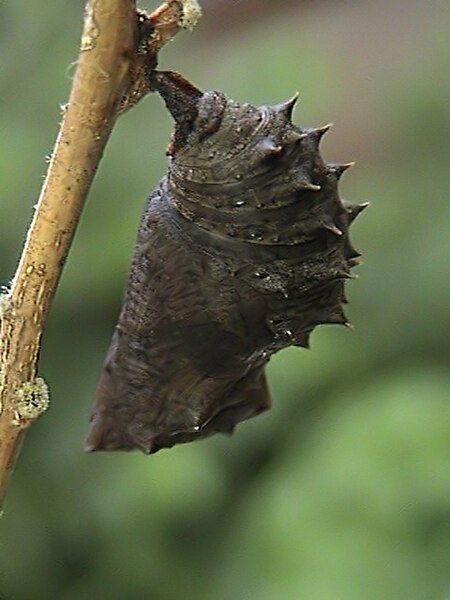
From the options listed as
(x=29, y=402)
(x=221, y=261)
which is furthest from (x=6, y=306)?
(x=221, y=261)

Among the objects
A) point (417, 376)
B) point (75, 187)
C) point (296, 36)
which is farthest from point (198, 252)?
point (296, 36)

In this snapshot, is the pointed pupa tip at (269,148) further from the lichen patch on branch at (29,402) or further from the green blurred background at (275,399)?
the green blurred background at (275,399)

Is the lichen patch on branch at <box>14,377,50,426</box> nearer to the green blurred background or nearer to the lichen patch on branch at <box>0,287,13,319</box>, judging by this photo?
the lichen patch on branch at <box>0,287,13,319</box>

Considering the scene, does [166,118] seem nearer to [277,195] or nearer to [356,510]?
[356,510]

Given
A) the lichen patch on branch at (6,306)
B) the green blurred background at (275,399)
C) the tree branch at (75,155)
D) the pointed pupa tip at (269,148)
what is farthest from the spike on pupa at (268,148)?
the green blurred background at (275,399)

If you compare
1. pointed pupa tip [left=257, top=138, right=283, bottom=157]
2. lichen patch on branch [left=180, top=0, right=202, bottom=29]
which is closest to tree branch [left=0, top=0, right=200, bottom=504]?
lichen patch on branch [left=180, top=0, right=202, bottom=29]

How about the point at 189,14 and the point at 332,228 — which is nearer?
the point at 189,14

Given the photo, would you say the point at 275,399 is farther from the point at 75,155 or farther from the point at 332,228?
the point at 75,155
